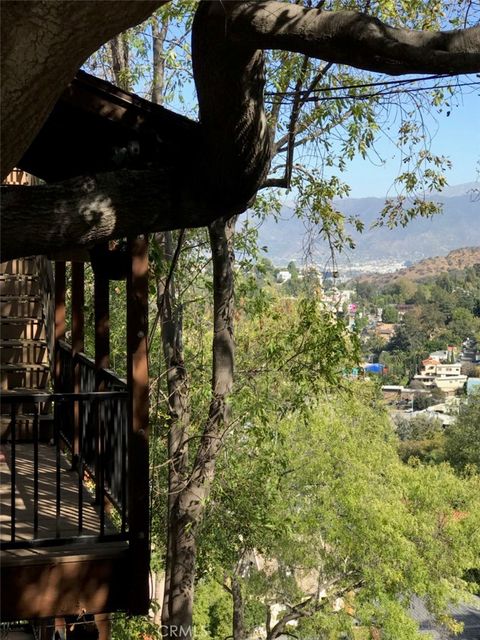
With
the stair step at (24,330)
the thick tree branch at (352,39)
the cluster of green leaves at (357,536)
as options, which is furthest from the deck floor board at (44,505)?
the cluster of green leaves at (357,536)

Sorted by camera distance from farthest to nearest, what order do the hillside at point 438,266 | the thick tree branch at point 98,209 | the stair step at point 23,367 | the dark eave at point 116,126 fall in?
the hillside at point 438,266 → the stair step at point 23,367 → the dark eave at point 116,126 → the thick tree branch at point 98,209

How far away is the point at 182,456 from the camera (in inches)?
366

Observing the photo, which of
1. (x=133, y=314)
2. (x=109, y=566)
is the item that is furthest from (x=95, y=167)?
Result: (x=109, y=566)

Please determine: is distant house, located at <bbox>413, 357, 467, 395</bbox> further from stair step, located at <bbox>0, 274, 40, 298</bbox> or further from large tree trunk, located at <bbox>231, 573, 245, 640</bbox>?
stair step, located at <bbox>0, 274, 40, 298</bbox>

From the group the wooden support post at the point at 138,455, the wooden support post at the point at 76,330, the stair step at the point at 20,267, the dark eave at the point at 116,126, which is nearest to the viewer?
the dark eave at the point at 116,126

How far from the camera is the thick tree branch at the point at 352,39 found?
2949 millimetres

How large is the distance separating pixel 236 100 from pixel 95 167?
2.25m

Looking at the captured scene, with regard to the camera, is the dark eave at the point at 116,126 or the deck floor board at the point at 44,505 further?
the deck floor board at the point at 44,505

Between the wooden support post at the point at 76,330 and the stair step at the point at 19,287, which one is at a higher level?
the stair step at the point at 19,287

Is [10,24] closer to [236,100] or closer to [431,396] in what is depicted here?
[236,100]

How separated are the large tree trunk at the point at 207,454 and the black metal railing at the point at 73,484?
214cm

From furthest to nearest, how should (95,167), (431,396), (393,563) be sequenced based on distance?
(431,396) → (393,563) → (95,167)

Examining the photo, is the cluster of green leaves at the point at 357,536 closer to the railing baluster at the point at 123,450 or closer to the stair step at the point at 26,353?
the stair step at the point at 26,353

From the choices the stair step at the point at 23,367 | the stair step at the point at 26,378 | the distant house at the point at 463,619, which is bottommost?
the distant house at the point at 463,619
